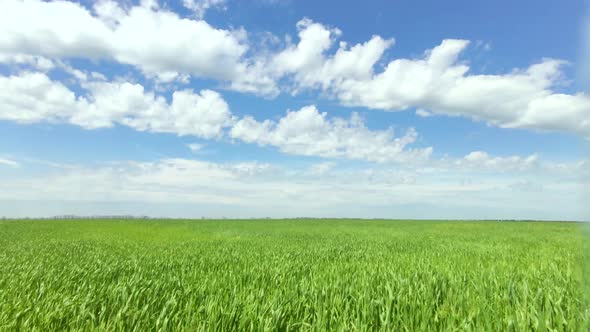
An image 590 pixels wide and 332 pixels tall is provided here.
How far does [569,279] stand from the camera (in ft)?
22.1

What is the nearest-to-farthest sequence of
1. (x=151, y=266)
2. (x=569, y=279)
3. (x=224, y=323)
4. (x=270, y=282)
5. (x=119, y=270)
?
(x=224, y=323) → (x=569, y=279) → (x=270, y=282) → (x=119, y=270) → (x=151, y=266)

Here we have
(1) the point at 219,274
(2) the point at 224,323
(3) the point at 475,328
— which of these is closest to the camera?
(3) the point at 475,328

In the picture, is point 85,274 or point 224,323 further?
point 85,274

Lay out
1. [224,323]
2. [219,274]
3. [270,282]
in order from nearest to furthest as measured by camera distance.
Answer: [224,323]
[270,282]
[219,274]

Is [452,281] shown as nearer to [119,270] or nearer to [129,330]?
[129,330]

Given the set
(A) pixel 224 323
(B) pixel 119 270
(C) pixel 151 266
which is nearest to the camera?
(A) pixel 224 323

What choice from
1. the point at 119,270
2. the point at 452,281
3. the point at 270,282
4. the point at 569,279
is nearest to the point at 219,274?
the point at 270,282

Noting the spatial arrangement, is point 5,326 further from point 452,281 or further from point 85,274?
point 452,281

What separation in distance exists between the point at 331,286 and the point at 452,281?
2107 mm

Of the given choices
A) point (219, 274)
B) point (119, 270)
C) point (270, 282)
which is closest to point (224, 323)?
point (270, 282)

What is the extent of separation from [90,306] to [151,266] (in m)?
4.55

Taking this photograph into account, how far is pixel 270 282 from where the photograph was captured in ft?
23.9

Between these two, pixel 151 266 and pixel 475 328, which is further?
pixel 151 266

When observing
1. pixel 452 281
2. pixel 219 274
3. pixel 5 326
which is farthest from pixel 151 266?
pixel 452 281
